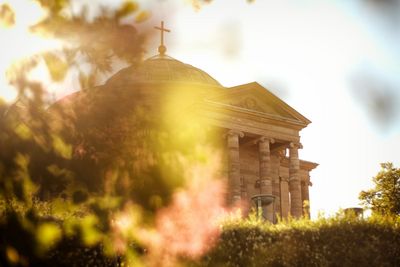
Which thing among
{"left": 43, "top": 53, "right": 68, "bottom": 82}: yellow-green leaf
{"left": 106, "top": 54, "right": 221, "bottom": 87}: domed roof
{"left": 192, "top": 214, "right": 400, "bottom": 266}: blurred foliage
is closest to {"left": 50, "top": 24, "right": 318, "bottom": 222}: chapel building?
{"left": 106, "top": 54, "right": 221, "bottom": 87}: domed roof

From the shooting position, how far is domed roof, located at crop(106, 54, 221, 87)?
48.1m

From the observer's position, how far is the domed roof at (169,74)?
48.1 metres

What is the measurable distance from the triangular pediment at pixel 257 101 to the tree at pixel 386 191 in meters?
21.0

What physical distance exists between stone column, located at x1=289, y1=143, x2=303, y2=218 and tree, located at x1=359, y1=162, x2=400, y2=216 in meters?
19.0

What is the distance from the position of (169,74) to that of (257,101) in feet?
44.8

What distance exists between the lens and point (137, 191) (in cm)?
1930

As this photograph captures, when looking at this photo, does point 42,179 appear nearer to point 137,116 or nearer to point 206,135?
point 137,116

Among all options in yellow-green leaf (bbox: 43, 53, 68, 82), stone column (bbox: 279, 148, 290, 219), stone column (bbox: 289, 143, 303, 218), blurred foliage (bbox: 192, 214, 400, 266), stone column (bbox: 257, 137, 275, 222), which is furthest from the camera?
stone column (bbox: 279, 148, 290, 219)

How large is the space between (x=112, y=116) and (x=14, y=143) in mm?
4568

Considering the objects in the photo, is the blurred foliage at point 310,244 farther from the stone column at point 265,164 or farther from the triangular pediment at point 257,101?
the stone column at point 265,164

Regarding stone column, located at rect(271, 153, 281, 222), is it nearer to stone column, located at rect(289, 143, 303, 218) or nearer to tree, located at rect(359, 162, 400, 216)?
stone column, located at rect(289, 143, 303, 218)

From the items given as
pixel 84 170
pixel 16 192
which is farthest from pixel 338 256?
pixel 16 192

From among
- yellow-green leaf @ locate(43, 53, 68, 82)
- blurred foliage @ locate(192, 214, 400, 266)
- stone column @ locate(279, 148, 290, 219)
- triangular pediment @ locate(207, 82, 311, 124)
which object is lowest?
blurred foliage @ locate(192, 214, 400, 266)

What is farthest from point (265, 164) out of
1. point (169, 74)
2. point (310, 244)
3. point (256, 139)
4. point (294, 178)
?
point (310, 244)
